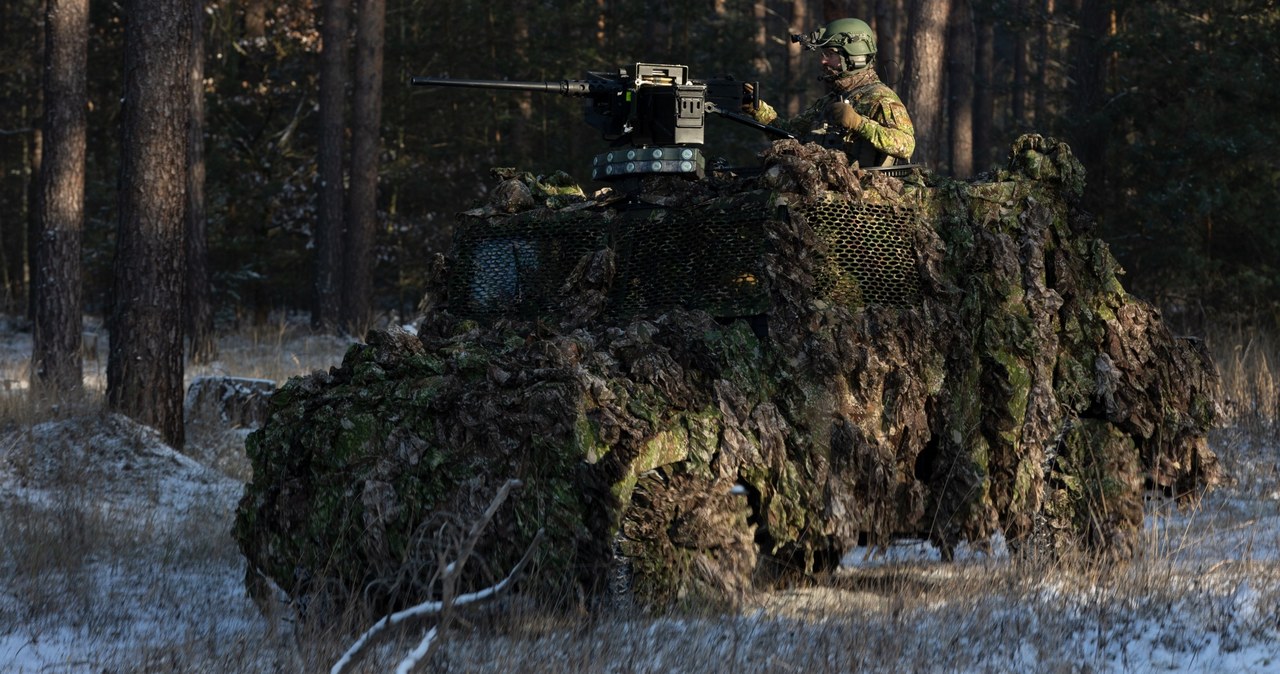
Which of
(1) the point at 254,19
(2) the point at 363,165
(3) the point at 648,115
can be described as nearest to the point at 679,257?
(3) the point at 648,115

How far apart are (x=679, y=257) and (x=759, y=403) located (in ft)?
2.89

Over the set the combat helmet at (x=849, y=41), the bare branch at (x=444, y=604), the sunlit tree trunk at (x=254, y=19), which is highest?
the sunlit tree trunk at (x=254, y=19)

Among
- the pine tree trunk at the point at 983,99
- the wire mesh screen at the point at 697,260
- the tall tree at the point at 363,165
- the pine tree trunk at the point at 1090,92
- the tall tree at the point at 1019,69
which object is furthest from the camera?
the pine tree trunk at the point at 983,99

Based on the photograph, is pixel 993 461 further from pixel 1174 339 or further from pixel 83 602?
pixel 83 602

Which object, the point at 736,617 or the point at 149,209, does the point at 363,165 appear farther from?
the point at 736,617

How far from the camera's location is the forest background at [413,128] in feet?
47.5

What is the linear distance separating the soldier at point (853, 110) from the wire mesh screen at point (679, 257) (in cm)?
94

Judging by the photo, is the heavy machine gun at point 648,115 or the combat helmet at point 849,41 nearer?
the heavy machine gun at point 648,115

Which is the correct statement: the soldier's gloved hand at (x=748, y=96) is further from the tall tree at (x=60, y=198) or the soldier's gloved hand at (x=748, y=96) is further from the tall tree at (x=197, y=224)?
the tall tree at (x=197, y=224)

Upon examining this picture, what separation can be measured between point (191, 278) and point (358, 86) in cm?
355

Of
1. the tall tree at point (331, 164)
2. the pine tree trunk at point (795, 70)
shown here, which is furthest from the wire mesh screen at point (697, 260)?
the pine tree trunk at point (795, 70)

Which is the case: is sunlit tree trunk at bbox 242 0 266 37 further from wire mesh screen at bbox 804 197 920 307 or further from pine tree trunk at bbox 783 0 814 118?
wire mesh screen at bbox 804 197 920 307

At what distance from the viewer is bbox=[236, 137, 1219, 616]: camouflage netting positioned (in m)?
5.37

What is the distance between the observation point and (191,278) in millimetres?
19219
